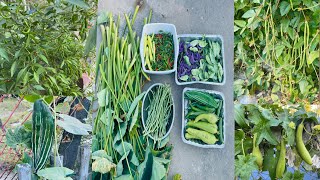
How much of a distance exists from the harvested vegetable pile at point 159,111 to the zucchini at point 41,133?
30 cm

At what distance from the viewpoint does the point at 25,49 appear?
1.32 meters

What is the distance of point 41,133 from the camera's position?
3.40 ft

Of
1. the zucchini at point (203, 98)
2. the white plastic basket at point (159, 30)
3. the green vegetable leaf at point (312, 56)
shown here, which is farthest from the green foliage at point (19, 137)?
the green vegetable leaf at point (312, 56)

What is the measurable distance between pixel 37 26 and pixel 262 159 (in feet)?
3.36

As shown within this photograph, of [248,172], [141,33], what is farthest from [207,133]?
[141,33]

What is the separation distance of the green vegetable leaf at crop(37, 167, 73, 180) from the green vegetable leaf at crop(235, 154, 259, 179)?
23.1 inches

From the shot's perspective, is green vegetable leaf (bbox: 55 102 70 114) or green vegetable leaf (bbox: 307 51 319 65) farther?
green vegetable leaf (bbox: 307 51 319 65)

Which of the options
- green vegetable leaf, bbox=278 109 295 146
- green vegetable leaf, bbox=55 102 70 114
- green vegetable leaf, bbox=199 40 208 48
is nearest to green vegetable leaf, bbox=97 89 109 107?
green vegetable leaf, bbox=55 102 70 114

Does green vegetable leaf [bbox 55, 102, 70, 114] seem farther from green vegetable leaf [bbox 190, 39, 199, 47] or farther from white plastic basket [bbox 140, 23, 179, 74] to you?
green vegetable leaf [bbox 190, 39, 199, 47]

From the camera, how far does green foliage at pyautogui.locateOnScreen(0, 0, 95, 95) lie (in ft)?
4.21

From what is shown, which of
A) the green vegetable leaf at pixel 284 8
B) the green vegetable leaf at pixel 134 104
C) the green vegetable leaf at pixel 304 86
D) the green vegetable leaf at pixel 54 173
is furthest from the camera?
the green vegetable leaf at pixel 304 86

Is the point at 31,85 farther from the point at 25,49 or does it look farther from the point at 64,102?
the point at 64,102

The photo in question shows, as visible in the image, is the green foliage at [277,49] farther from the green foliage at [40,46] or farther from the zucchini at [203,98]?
the green foliage at [40,46]

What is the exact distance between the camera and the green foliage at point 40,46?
50.6 inches
